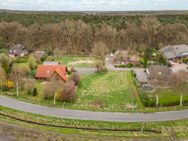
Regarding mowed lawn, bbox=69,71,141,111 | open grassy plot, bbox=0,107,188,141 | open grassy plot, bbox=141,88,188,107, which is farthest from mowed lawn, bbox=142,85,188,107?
open grassy plot, bbox=0,107,188,141

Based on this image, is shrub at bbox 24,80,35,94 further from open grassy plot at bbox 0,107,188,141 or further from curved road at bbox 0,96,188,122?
open grassy plot at bbox 0,107,188,141

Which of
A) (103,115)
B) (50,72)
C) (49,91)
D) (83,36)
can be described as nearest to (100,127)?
(103,115)

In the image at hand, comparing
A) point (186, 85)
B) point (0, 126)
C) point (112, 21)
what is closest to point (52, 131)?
point (0, 126)

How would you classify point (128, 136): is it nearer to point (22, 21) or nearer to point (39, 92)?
point (39, 92)

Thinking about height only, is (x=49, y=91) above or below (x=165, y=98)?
above

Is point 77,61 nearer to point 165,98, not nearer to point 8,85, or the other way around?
point 8,85

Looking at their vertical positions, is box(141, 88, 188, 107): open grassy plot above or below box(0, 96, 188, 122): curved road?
above
